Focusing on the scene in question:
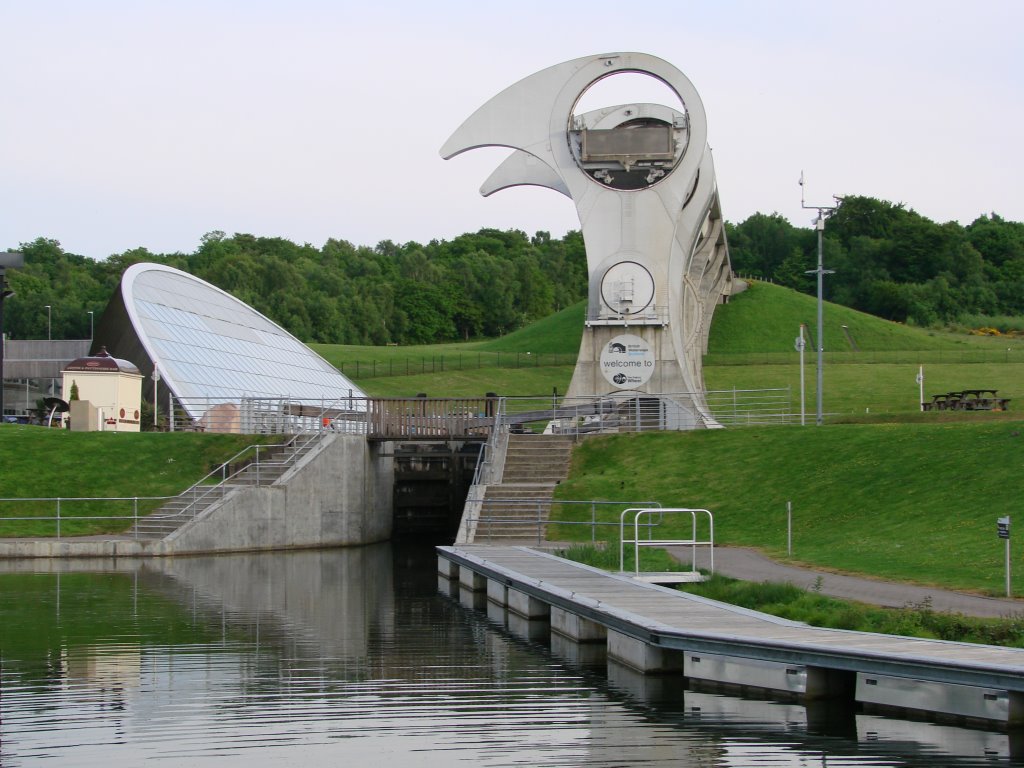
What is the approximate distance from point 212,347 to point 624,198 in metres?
20.4

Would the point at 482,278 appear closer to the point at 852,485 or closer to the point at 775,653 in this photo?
the point at 852,485

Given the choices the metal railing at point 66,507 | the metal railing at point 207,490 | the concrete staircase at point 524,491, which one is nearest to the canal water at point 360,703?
the concrete staircase at point 524,491

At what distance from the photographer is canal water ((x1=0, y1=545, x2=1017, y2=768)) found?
40.8 feet

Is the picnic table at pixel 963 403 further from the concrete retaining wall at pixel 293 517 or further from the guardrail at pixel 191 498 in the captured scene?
the guardrail at pixel 191 498

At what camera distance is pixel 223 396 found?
51.6 m

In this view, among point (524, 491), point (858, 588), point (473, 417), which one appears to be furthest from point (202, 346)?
point (858, 588)

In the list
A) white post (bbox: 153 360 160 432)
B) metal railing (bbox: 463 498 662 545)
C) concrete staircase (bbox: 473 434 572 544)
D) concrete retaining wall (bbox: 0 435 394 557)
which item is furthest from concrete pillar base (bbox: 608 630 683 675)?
white post (bbox: 153 360 160 432)

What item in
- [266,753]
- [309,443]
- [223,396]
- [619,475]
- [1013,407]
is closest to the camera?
[266,753]

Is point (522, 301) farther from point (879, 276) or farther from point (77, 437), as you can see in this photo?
point (77, 437)

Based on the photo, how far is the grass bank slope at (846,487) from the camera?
23.3m

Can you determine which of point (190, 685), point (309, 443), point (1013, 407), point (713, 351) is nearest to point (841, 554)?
point (190, 685)

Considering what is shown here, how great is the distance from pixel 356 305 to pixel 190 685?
11670 centimetres

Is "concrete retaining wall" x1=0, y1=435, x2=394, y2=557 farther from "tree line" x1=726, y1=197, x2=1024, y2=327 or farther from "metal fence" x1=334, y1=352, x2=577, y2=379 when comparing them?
"tree line" x1=726, y1=197, x2=1024, y2=327

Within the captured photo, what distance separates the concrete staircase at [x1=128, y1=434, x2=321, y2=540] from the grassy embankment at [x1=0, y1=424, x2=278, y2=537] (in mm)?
630
